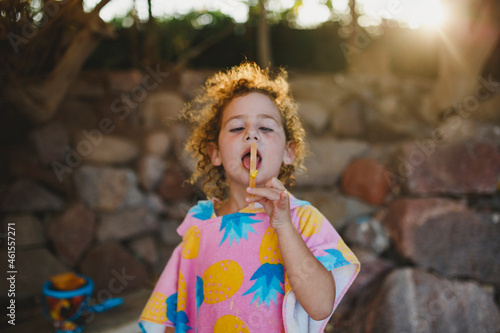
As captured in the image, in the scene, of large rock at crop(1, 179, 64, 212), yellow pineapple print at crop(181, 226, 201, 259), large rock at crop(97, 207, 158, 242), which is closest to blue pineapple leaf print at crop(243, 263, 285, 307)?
yellow pineapple print at crop(181, 226, 201, 259)

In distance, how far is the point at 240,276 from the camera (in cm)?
113

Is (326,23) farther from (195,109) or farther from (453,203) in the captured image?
(453,203)

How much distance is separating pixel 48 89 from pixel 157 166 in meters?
0.95

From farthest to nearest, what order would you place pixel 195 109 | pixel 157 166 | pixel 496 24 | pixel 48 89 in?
pixel 195 109 < pixel 157 166 < pixel 496 24 < pixel 48 89

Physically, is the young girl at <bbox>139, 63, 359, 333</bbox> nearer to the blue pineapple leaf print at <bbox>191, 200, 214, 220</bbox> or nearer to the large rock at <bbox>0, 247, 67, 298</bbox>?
the blue pineapple leaf print at <bbox>191, 200, 214, 220</bbox>

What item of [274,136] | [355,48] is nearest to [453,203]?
[274,136]

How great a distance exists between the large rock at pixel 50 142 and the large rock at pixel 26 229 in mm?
411

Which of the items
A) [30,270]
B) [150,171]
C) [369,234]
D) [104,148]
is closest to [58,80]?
[104,148]

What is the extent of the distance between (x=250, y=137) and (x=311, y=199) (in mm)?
1729

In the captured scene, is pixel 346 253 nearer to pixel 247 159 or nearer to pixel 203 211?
pixel 247 159

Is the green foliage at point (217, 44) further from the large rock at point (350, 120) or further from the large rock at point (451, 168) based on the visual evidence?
the large rock at point (451, 168)

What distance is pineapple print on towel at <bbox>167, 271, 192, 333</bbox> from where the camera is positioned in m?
1.21

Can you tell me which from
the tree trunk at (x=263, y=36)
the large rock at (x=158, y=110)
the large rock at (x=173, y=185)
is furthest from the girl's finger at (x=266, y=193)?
the tree trunk at (x=263, y=36)

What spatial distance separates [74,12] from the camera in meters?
2.03
